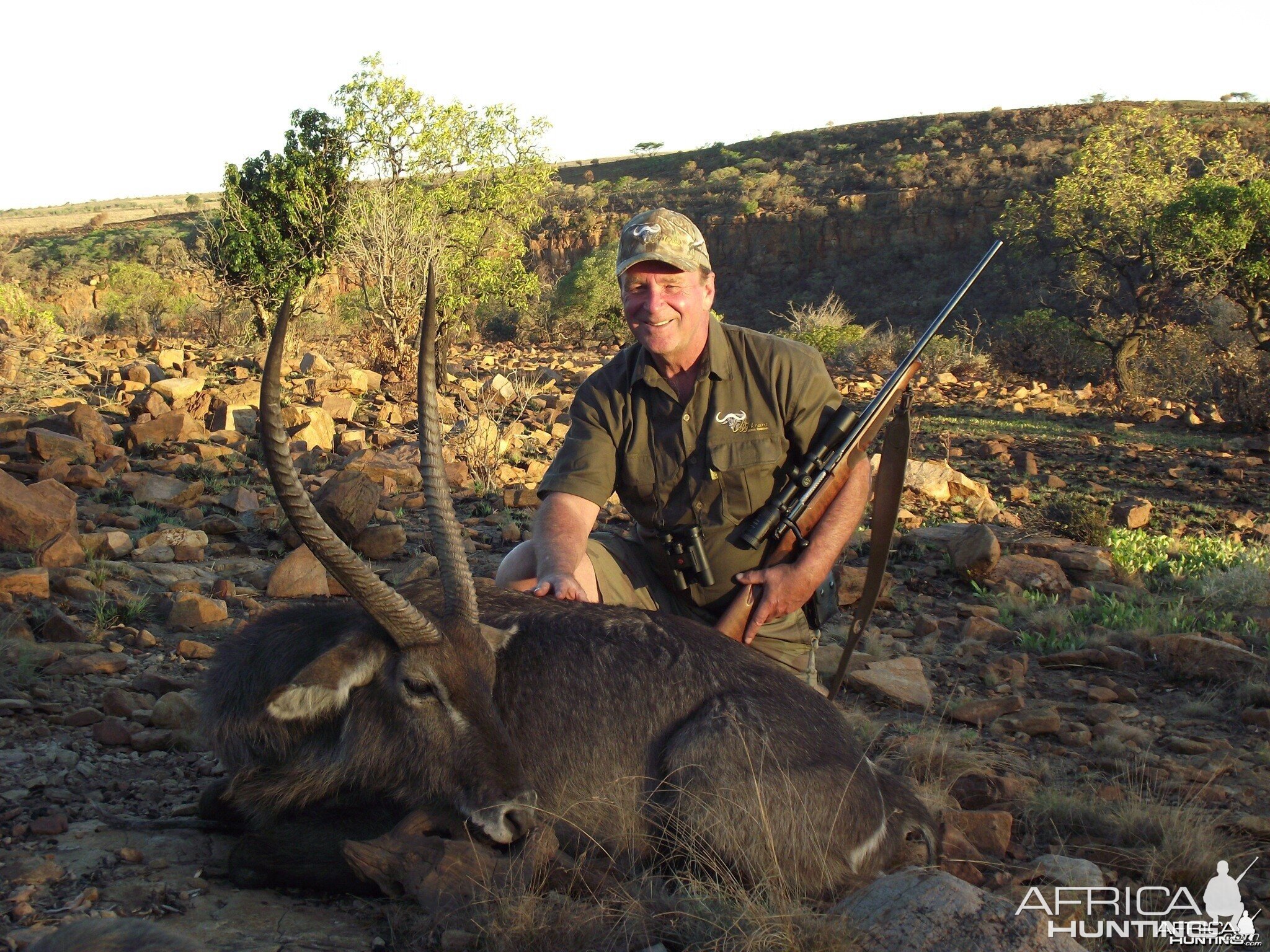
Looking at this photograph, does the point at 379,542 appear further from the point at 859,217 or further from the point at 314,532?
the point at 859,217

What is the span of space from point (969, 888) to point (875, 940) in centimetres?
32

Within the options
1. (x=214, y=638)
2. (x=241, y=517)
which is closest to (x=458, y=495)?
(x=241, y=517)

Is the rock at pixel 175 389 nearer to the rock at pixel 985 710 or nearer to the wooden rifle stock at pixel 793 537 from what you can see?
the wooden rifle stock at pixel 793 537

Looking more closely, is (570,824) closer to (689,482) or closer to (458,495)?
(689,482)

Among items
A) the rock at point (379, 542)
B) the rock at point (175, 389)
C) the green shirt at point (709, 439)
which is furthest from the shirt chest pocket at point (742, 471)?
the rock at point (175, 389)

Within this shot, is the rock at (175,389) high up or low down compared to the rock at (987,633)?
up

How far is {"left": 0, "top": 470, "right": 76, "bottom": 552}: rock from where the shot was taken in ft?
22.2

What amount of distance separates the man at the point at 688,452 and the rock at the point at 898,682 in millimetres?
848

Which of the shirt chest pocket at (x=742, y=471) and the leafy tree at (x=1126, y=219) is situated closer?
the shirt chest pocket at (x=742, y=471)

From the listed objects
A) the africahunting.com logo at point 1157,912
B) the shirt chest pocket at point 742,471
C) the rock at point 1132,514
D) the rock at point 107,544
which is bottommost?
the rock at point 1132,514

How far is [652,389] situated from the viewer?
5324 mm

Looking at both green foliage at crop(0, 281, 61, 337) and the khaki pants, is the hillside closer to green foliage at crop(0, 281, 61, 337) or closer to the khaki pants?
green foliage at crop(0, 281, 61, 337)

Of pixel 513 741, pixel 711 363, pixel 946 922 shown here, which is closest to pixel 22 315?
pixel 711 363

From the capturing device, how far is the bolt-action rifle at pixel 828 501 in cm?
498
